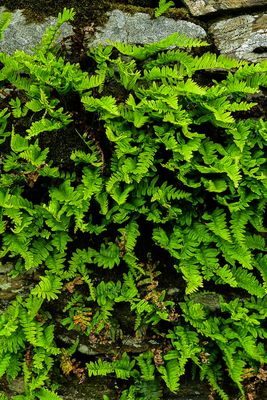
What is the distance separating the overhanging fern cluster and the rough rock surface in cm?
31

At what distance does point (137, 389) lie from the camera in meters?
5.04

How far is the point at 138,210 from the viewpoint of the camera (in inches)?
190

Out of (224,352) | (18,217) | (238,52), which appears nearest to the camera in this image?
(18,217)

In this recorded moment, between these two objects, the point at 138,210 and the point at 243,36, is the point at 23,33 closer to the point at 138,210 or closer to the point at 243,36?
the point at 138,210

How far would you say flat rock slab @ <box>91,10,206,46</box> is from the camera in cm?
524

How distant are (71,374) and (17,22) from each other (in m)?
3.88

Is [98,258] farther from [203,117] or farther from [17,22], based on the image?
[17,22]

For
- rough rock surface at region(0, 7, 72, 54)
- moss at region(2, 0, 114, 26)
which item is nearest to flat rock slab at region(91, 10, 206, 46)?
moss at region(2, 0, 114, 26)

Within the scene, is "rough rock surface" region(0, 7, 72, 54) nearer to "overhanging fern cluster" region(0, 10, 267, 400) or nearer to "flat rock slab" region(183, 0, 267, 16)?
"overhanging fern cluster" region(0, 10, 267, 400)

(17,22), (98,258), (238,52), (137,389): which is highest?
(17,22)

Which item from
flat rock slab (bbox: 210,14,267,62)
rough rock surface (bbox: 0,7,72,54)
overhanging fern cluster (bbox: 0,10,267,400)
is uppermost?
rough rock surface (bbox: 0,7,72,54)

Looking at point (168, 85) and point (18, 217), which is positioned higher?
point (168, 85)

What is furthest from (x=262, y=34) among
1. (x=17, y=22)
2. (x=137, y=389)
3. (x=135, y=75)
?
(x=137, y=389)

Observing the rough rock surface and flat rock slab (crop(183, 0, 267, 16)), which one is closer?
the rough rock surface
